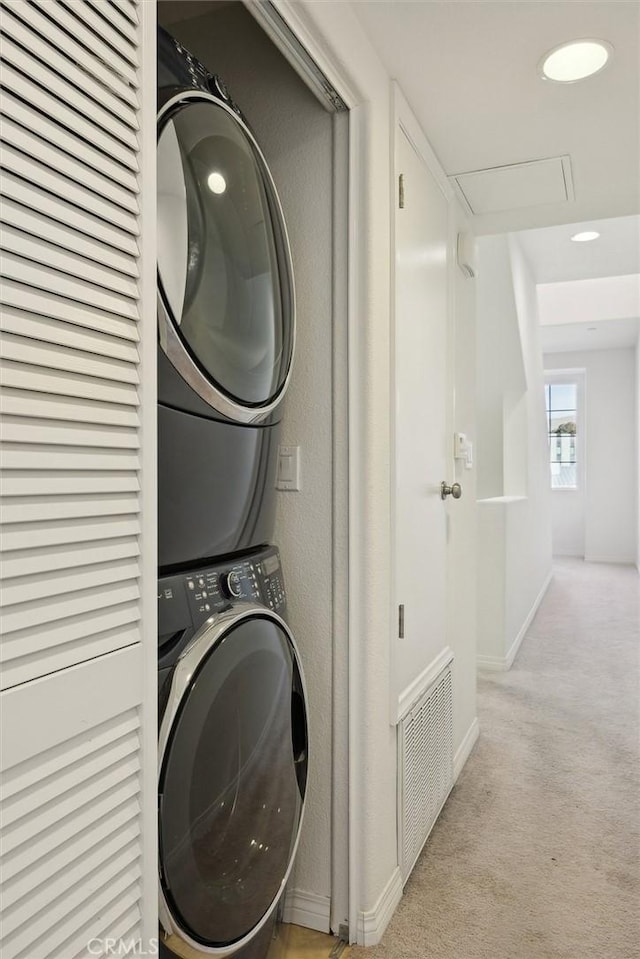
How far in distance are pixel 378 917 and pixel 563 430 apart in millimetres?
8021

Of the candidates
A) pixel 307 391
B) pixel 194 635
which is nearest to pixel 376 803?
pixel 194 635

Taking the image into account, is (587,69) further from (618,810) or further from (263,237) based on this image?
(618,810)

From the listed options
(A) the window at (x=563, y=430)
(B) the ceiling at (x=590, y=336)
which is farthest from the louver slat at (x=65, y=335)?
(A) the window at (x=563, y=430)

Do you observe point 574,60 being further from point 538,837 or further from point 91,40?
point 538,837

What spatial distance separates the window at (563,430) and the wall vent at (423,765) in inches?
282

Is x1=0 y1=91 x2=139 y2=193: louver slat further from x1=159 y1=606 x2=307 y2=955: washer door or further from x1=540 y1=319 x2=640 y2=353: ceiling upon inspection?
x1=540 y1=319 x2=640 y2=353: ceiling

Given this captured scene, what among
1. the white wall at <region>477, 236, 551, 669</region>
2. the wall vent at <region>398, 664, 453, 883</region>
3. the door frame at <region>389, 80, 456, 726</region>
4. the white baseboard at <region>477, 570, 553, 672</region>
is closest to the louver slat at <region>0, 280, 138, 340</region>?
the door frame at <region>389, 80, 456, 726</region>

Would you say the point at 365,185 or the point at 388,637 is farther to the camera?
the point at 388,637

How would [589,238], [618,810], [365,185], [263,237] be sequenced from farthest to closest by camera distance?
[589,238] < [618,810] < [365,185] < [263,237]

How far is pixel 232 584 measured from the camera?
130cm

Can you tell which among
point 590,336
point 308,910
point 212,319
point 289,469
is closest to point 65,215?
point 212,319

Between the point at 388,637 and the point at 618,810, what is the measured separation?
124 cm

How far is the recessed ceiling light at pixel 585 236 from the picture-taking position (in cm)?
412

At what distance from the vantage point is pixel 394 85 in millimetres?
1783
